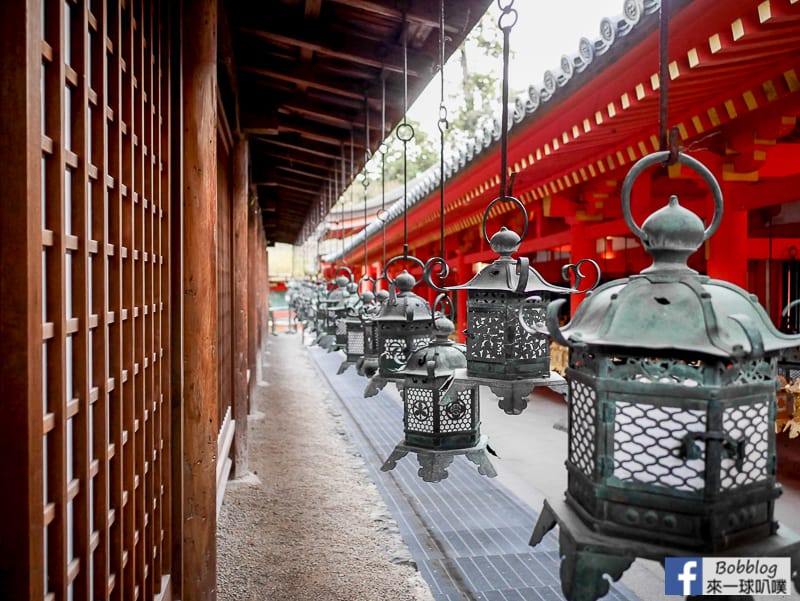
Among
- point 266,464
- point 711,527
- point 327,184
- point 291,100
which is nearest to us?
point 711,527

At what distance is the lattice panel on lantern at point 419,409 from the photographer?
2584 millimetres

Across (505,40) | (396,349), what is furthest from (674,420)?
(396,349)

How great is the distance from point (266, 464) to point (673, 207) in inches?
238

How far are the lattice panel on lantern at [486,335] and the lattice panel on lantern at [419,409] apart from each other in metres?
0.51

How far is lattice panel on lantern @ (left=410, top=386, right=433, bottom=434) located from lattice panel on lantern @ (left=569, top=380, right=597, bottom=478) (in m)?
1.26

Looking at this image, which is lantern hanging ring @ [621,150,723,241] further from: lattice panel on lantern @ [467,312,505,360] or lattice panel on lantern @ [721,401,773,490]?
lattice panel on lantern @ [467,312,505,360]

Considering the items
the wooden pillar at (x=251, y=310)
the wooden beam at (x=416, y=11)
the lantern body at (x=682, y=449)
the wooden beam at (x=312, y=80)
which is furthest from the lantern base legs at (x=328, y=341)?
the lantern body at (x=682, y=449)

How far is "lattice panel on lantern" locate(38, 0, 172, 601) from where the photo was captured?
1.43 meters

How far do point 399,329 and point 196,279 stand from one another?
3.34ft

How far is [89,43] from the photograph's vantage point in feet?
5.79

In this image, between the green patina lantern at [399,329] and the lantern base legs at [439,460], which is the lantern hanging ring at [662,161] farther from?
the green patina lantern at [399,329]

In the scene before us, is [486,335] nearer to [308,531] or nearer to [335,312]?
[308,531]

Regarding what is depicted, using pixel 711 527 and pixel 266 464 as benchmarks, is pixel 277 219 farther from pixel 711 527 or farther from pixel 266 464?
pixel 711 527

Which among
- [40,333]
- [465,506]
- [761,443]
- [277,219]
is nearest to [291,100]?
[465,506]
